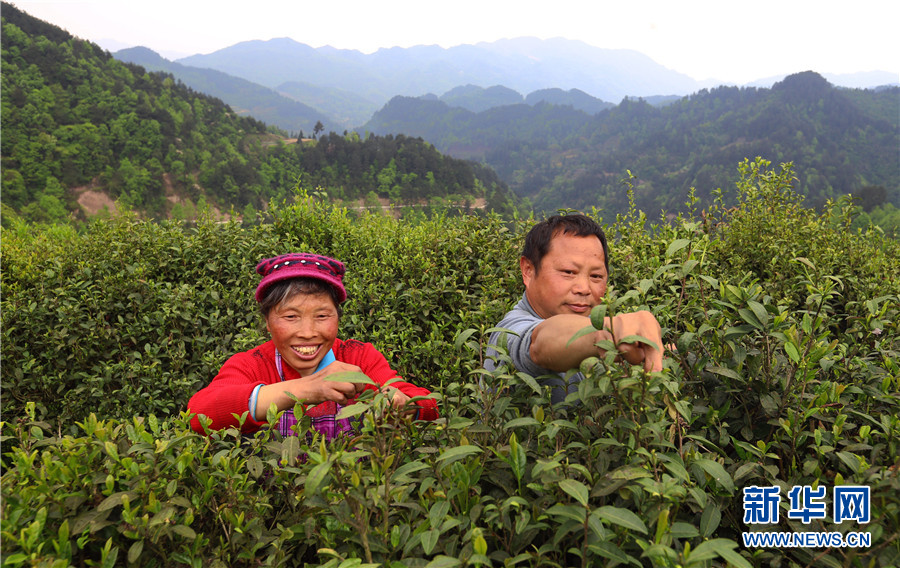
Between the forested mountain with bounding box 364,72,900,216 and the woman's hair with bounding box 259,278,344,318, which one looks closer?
the woman's hair with bounding box 259,278,344,318

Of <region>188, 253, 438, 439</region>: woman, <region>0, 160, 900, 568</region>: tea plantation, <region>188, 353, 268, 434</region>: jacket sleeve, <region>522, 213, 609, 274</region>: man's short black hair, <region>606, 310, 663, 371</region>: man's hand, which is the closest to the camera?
<region>0, 160, 900, 568</region>: tea plantation

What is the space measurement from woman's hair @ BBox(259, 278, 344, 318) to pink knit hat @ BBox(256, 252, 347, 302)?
0.03m

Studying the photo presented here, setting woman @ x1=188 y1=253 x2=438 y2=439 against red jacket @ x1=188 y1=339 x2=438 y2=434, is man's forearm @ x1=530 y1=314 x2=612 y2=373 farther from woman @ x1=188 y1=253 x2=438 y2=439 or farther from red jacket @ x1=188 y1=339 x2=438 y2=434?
woman @ x1=188 y1=253 x2=438 y2=439

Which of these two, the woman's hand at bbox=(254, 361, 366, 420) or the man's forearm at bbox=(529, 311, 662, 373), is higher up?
the man's forearm at bbox=(529, 311, 662, 373)

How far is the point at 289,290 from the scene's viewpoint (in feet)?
7.58

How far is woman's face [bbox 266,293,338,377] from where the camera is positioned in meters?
2.29

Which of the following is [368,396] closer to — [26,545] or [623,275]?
[26,545]

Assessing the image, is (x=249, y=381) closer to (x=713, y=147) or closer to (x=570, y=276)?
(x=570, y=276)

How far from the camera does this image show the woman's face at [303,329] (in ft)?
7.50

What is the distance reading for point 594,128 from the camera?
17400cm

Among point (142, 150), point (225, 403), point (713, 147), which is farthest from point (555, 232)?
point (713, 147)

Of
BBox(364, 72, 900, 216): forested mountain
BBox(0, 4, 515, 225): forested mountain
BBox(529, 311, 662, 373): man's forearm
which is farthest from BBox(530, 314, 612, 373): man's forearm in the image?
BBox(364, 72, 900, 216): forested mountain

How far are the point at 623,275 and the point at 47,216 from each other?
71722 mm

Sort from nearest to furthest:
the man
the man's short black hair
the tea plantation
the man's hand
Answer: the tea plantation, the man's hand, the man, the man's short black hair
